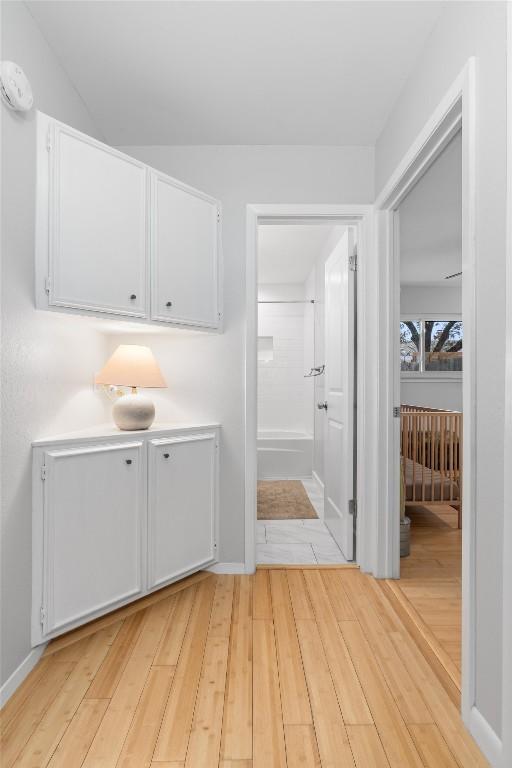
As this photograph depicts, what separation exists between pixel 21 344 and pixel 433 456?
312cm

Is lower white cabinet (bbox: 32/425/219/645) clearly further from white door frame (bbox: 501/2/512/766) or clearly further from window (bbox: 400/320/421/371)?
window (bbox: 400/320/421/371)

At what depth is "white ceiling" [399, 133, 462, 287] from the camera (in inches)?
125

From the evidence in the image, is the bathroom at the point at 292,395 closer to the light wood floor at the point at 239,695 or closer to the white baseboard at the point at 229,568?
the white baseboard at the point at 229,568

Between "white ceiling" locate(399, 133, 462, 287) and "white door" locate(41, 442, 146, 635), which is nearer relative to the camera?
"white door" locate(41, 442, 146, 635)

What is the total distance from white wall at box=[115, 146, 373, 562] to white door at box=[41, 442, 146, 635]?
0.63 m

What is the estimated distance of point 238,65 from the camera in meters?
1.99

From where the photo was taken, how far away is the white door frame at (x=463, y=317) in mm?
1426

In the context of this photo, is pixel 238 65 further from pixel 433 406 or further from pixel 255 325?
pixel 433 406

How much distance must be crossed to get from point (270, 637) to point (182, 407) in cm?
131

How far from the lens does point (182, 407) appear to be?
2.67 meters

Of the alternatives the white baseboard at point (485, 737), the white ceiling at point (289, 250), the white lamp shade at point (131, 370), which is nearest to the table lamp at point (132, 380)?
the white lamp shade at point (131, 370)

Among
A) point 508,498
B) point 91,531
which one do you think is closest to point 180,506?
point 91,531

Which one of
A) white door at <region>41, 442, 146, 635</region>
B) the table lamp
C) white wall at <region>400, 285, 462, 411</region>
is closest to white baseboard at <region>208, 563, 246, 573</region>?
white door at <region>41, 442, 146, 635</region>

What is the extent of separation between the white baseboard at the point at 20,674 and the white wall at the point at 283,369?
4572 millimetres
